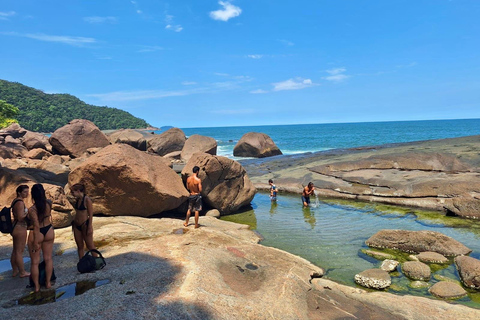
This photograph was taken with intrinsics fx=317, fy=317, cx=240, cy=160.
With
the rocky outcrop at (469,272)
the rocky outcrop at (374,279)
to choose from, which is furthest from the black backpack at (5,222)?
the rocky outcrop at (469,272)

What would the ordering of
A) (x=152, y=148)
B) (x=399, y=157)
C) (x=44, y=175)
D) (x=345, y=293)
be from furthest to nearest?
(x=152, y=148) → (x=399, y=157) → (x=44, y=175) → (x=345, y=293)

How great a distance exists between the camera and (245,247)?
348 inches

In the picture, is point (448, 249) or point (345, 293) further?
point (448, 249)

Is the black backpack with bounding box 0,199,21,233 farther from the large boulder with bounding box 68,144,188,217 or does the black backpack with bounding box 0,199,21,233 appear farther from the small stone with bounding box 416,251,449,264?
the small stone with bounding box 416,251,449,264

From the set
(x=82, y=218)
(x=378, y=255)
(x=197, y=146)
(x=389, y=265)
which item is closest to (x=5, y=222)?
(x=82, y=218)

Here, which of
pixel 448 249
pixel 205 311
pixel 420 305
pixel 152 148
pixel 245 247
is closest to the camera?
pixel 205 311

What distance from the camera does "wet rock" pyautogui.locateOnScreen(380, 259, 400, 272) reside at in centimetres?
863

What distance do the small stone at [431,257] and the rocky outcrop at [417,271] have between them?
39.6 inches

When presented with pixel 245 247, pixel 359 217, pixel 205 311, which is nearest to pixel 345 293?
pixel 245 247

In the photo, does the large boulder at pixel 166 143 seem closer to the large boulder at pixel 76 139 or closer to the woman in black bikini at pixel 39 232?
the large boulder at pixel 76 139

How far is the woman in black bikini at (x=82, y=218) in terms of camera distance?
685 centimetres

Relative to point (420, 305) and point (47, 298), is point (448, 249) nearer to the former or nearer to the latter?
point (420, 305)

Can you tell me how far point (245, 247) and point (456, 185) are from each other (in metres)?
13.1

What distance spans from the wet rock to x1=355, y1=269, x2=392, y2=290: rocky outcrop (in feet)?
2.49
